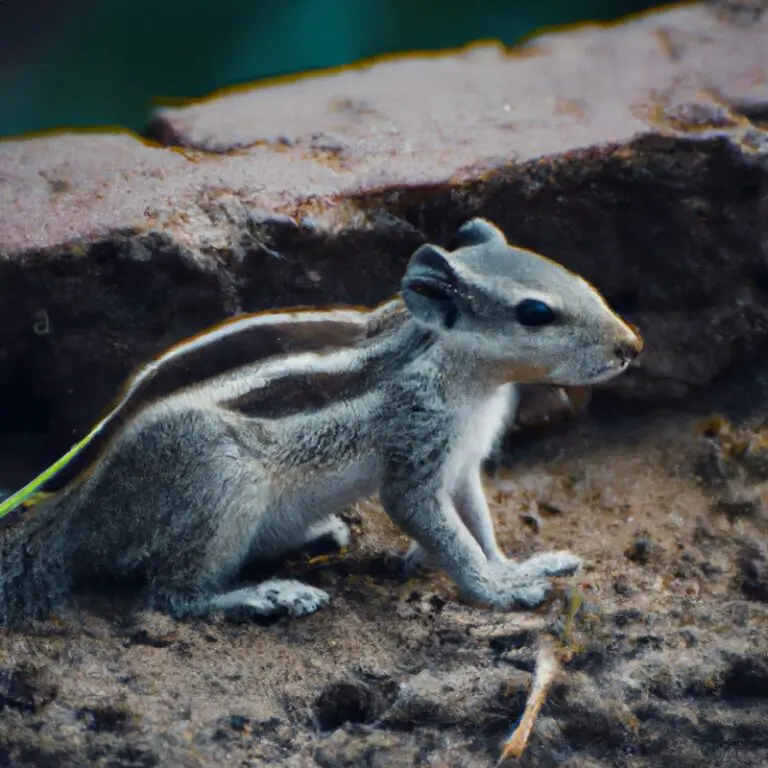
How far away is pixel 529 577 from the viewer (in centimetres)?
320

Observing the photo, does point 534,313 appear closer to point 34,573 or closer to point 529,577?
point 529,577

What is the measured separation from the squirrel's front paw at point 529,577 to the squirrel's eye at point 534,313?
0.78 metres

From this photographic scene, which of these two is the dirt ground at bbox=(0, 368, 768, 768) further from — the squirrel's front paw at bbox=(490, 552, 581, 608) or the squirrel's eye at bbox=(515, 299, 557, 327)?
the squirrel's eye at bbox=(515, 299, 557, 327)

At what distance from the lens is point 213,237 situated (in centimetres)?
360

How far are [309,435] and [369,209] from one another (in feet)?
3.46

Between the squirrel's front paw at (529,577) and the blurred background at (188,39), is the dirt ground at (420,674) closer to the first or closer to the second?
the squirrel's front paw at (529,577)

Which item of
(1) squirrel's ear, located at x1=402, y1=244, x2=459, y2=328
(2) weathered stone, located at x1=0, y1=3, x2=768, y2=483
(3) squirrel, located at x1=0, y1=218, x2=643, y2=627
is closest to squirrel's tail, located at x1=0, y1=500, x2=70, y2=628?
(3) squirrel, located at x1=0, y1=218, x2=643, y2=627

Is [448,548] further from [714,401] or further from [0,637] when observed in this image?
[714,401]

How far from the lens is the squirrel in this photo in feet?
9.62

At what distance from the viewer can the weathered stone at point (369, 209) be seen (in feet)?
11.8

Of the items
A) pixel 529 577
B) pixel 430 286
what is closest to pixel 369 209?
pixel 430 286

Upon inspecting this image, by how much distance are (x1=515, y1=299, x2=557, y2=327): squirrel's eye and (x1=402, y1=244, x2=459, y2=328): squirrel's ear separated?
0.59ft

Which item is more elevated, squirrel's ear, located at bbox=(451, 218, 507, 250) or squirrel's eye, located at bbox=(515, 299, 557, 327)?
squirrel's ear, located at bbox=(451, 218, 507, 250)

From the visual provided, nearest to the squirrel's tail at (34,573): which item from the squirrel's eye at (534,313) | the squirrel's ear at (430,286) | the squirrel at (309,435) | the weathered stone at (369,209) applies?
the squirrel at (309,435)
